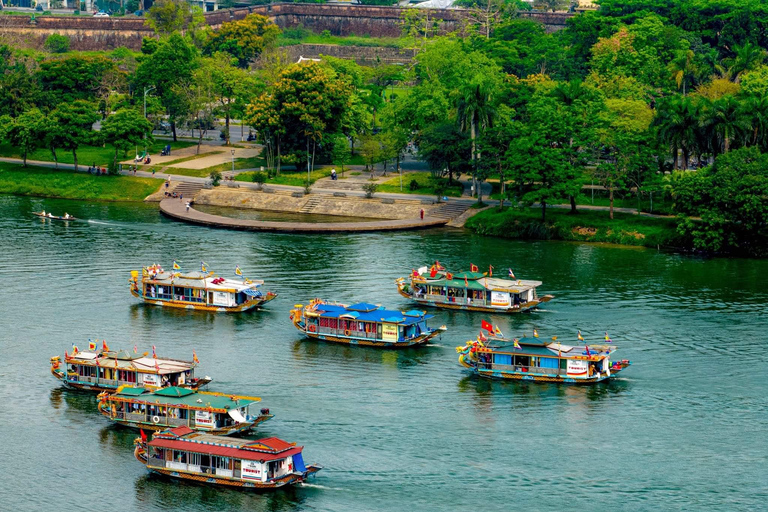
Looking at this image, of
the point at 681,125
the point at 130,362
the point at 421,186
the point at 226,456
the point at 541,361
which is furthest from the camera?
the point at 421,186

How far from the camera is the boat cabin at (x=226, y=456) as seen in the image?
78.2 meters

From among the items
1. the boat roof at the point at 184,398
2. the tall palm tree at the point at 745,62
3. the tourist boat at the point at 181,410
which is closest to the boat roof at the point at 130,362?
the boat roof at the point at 184,398

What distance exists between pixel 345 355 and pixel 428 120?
82.3m

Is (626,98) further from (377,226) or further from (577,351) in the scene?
(577,351)

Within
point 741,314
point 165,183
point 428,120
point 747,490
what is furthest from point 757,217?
point 165,183

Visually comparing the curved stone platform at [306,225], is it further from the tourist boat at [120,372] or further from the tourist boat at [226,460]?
the tourist boat at [226,460]

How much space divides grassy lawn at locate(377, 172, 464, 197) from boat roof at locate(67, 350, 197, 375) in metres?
79.9

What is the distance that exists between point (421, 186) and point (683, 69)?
47.5 metres

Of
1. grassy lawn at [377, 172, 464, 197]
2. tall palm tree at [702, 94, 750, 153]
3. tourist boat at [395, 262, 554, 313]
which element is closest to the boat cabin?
tourist boat at [395, 262, 554, 313]

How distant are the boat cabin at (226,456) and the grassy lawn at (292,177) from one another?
Result: 99377mm

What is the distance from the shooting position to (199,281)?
120m

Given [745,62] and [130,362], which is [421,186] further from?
[130,362]

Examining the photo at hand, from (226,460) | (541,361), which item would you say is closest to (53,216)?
(541,361)

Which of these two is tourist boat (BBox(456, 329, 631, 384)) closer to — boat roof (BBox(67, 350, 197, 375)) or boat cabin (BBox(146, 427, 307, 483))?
boat roof (BBox(67, 350, 197, 375))
